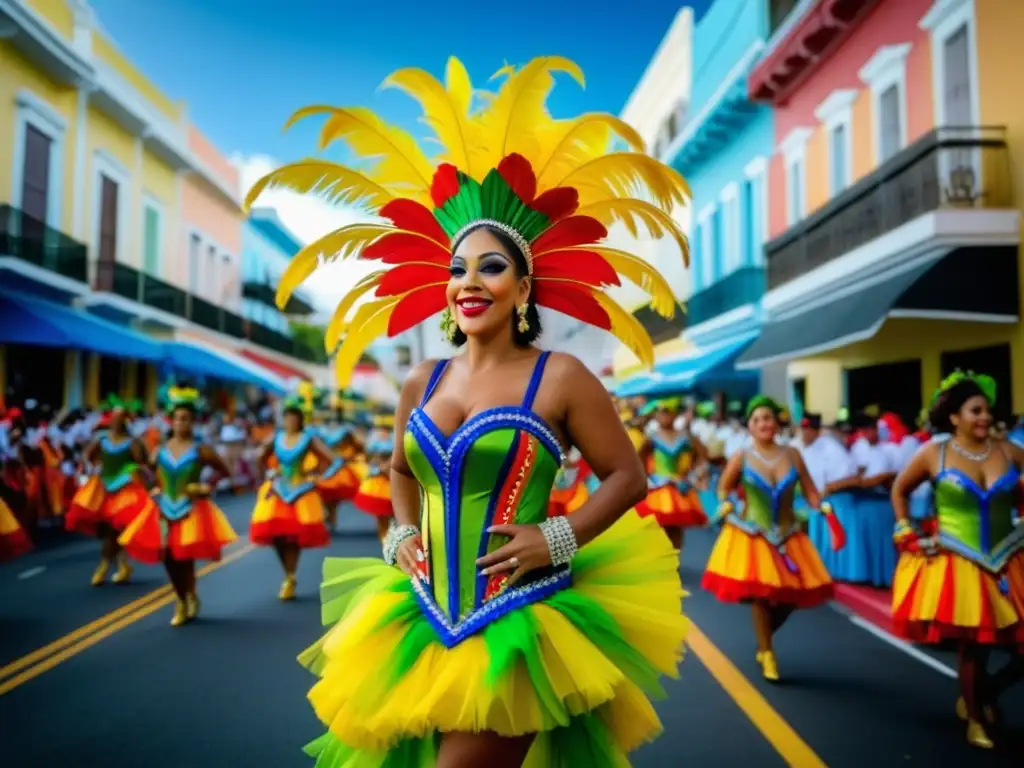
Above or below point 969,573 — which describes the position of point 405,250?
above

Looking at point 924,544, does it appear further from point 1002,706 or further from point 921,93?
point 921,93

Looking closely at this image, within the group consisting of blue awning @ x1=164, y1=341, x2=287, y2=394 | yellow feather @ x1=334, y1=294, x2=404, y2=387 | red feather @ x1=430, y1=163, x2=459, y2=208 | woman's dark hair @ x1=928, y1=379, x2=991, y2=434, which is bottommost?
woman's dark hair @ x1=928, y1=379, x2=991, y2=434

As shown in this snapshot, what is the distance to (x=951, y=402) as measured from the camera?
5.24 metres

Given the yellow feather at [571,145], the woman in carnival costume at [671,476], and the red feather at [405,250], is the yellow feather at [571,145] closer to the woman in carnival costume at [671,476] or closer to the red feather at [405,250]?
the red feather at [405,250]

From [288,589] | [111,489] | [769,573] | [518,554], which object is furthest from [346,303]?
[111,489]

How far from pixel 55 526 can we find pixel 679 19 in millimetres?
21147

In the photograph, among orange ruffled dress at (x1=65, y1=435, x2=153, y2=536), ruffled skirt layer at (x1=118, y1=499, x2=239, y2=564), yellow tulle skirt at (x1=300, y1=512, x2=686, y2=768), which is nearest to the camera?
yellow tulle skirt at (x1=300, y1=512, x2=686, y2=768)

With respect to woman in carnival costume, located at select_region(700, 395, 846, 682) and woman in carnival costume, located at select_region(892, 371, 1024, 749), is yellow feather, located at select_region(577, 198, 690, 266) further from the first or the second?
woman in carnival costume, located at select_region(700, 395, 846, 682)

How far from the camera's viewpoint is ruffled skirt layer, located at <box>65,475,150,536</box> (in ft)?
30.6

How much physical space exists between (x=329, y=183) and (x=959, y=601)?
3987 millimetres

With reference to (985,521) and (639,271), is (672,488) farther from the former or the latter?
(639,271)

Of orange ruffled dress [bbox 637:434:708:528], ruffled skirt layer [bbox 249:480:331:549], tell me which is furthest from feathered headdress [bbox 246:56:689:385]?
orange ruffled dress [bbox 637:434:708:528]

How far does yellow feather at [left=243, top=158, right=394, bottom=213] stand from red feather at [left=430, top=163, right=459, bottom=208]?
23 centimetres

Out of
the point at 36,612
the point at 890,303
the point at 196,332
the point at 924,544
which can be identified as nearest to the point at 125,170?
the point at 196,332
